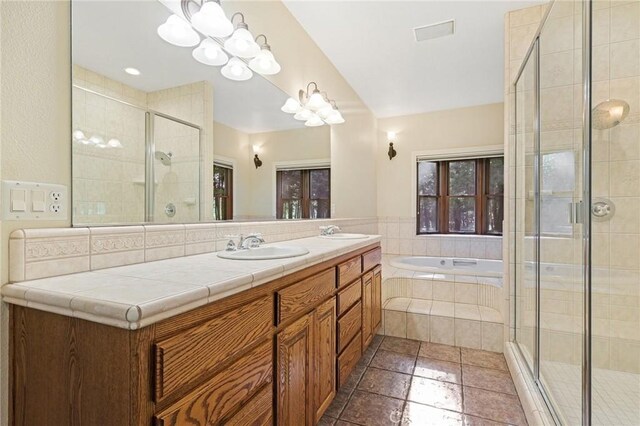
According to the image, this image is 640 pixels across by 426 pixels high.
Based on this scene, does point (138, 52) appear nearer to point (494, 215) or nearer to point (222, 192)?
point (222, 192)

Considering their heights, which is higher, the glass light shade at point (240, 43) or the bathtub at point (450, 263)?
the glass light shade at point (240, 43)

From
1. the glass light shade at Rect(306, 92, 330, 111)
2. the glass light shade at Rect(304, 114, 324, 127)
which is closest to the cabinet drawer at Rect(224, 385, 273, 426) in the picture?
the glass light shade at Rect(304, 114, 324, 127)

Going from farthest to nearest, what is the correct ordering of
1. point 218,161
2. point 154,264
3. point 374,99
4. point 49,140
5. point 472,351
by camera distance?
point 374,99 < point 472,351 < point 218,161 < point 154,264 < point 49,140

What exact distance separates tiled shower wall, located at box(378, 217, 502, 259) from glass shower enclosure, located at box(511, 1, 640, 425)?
197 cm

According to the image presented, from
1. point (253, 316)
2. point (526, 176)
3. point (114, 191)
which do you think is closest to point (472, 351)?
point (526, 176)

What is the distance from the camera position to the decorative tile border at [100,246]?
2.62 feet

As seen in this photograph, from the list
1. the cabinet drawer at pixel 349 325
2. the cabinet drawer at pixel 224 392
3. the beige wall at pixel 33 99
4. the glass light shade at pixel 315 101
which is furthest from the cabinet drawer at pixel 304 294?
the glass light shade at pixel 315 101

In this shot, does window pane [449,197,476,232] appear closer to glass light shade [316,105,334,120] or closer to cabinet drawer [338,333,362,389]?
glass light shade [316,105,334,120]

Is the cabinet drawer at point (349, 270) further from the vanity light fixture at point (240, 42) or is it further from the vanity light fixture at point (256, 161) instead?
the vanity light fixture at point (240, 42)

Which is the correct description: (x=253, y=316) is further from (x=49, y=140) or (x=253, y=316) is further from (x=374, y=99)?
(x=374, y=99)

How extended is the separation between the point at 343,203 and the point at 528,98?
1.69 m

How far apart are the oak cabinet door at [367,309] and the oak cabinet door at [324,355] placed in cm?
51

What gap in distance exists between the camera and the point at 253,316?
921 mm

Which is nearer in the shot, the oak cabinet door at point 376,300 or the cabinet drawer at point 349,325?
the cabinet drawer at point 349,325
